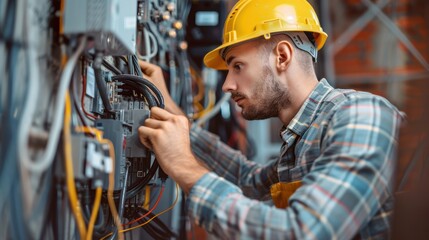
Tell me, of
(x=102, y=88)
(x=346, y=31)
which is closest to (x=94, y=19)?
(x=102, y=88)

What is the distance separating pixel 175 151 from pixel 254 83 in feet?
1.33

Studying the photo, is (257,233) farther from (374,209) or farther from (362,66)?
(362,66)

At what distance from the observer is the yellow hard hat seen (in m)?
1.25

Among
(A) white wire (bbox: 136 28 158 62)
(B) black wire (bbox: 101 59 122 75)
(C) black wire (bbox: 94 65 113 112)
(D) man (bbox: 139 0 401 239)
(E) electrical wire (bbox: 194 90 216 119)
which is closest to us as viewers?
(D) man (bbox: 139 0 401 239)

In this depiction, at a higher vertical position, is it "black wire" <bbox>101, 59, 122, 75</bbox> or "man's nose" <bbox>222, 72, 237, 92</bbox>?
"black wire" <bbox>101, 59, 122, 75</bbox>

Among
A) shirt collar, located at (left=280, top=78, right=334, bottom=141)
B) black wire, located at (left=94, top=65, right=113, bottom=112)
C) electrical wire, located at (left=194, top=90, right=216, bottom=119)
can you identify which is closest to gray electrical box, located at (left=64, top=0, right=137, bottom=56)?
black wire, located at (left=94, top=65, right=113, bottom=112)

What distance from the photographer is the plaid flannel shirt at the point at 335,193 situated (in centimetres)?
86

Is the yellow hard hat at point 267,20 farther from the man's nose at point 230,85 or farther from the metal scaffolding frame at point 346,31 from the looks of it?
the metal scaffolding frame at point 346,31

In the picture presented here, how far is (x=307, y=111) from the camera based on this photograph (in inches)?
49.4

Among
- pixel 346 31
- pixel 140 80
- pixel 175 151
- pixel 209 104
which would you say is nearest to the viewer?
pixel 175 151

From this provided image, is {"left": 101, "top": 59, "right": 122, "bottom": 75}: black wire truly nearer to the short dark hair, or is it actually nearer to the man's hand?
the man's hand

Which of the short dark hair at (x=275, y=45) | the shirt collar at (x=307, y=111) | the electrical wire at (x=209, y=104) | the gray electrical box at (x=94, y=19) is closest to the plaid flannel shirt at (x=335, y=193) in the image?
the shirt collar at (x=307, y=111)

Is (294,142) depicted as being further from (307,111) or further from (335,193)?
(335,193)

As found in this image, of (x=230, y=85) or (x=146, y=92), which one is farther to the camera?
(x=230, y=85)
